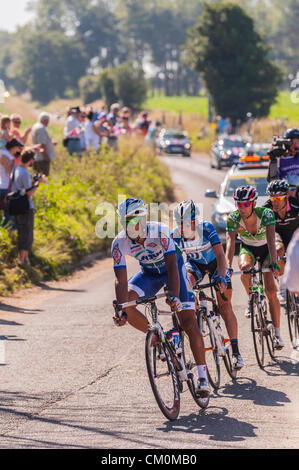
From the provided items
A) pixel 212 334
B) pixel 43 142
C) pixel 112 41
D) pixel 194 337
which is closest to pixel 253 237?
pixel 212 334

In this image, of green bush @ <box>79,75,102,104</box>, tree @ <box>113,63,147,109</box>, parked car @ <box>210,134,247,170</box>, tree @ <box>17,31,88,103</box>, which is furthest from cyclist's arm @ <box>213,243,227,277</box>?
tree @ <box>17,31,88,103</box>

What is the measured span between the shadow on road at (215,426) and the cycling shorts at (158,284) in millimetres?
974

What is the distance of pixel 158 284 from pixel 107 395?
1209 millimetres

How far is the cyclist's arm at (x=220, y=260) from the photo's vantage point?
8.98 metres

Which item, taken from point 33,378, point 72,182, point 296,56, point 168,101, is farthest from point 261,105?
point 296,56

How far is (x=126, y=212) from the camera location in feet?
25.7

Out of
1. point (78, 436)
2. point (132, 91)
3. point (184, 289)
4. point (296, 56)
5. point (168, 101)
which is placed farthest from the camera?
point (296, 56)

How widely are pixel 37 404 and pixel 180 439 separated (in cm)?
181

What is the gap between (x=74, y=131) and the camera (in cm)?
2302

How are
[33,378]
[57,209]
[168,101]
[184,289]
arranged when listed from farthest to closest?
[168,101], [57,209], [33,378], [184,289]

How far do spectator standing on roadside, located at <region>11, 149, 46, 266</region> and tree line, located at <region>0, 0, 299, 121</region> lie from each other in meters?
116

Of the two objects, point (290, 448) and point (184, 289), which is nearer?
point (290, 448)

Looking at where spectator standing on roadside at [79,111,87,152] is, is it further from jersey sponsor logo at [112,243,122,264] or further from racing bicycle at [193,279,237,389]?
jersey sponsor logo at [112,243,122,264]

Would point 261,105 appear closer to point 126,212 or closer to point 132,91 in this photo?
point 132,91
